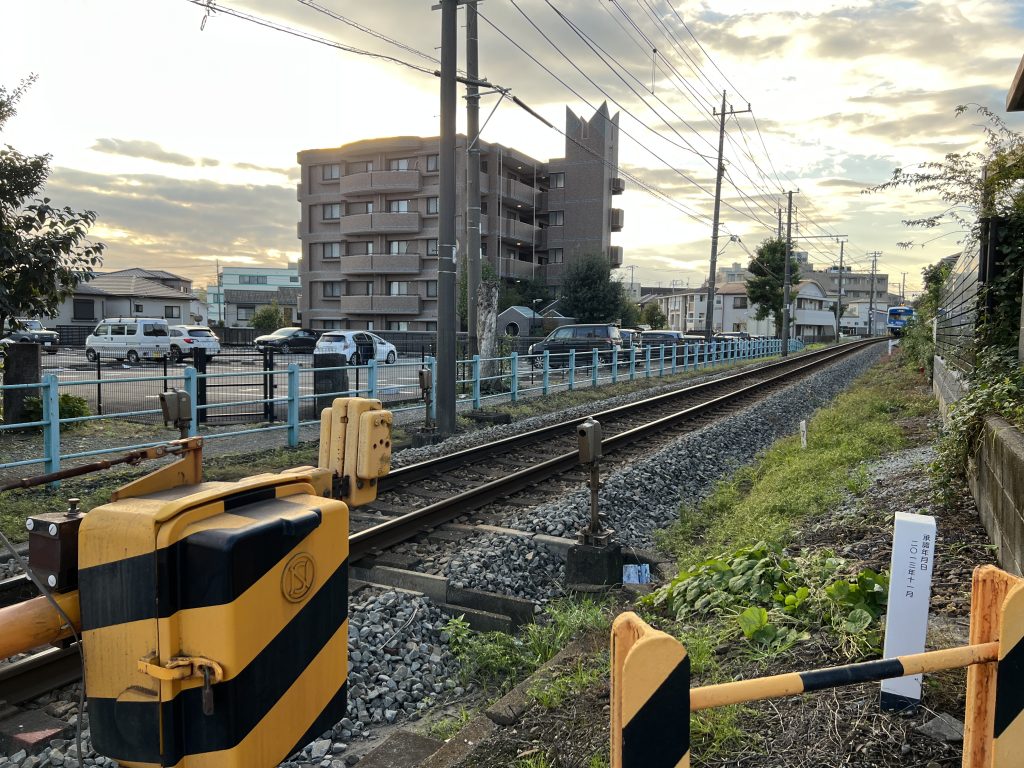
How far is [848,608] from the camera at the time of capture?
152 inches

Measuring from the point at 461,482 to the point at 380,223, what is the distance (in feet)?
149

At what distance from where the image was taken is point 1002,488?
193 inches

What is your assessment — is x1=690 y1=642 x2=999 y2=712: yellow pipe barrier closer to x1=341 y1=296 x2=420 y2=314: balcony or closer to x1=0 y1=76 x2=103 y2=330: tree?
x1=0 y1=76 x2=103 y2=330: tree

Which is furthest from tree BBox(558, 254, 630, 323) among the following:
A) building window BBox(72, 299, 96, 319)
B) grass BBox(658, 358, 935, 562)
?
grass BBox(658, 358, 935, 562)

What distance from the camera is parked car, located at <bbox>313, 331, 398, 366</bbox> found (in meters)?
28.9

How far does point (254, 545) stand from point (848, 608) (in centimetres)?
301

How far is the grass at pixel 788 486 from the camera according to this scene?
7.07 metres

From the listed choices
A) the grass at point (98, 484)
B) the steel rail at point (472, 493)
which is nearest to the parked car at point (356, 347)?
the steel rail at point (472, 493)

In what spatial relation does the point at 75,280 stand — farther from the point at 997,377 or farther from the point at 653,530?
the point at 997,377

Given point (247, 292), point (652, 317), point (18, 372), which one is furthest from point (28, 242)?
point (247, 292)

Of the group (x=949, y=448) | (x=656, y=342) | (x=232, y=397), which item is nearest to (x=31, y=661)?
(x=949, y=448)

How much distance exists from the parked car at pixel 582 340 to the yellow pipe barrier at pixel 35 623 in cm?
2446

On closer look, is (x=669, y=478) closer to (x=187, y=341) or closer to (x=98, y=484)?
(x=98, y=484)

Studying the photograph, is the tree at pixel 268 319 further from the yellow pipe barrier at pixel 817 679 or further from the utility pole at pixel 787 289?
the yellow pipe barrier at pixel 817 679
